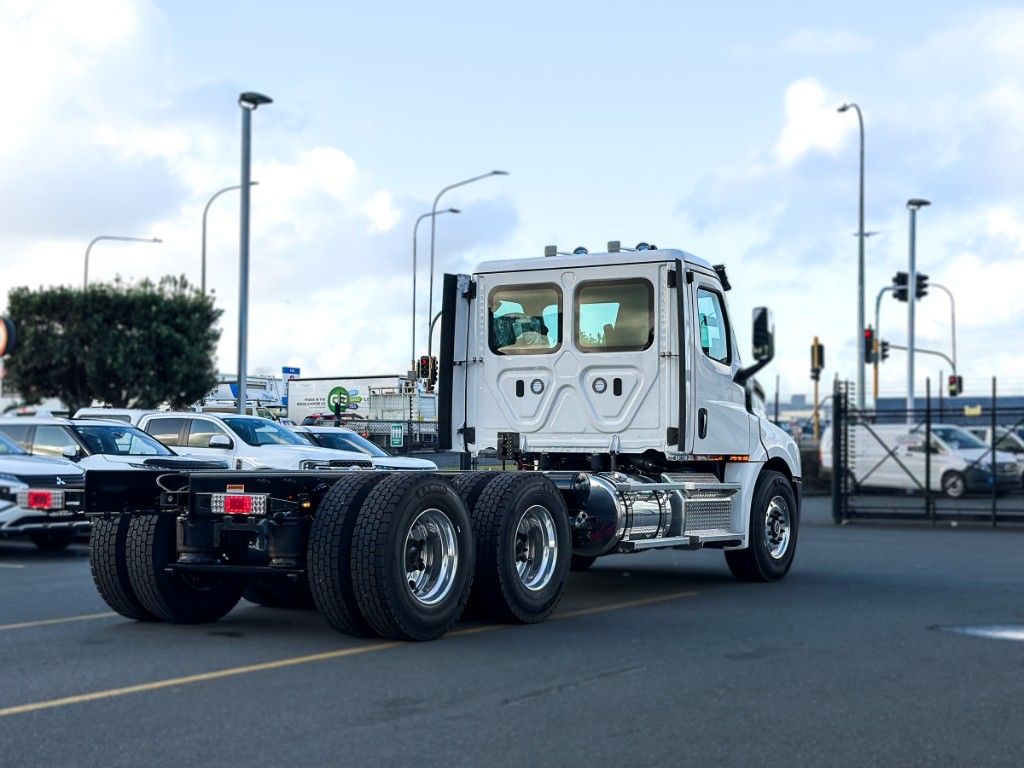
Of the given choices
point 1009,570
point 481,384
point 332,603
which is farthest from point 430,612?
point 1009,570

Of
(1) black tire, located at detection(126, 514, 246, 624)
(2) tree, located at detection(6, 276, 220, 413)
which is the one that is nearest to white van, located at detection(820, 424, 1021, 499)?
(1) black tire, located at detection(126, 514, 246, 624)

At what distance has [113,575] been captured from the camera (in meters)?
9.88

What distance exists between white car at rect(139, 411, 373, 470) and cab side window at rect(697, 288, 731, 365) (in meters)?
10.1

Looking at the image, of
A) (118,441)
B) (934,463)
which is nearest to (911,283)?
(934,463)

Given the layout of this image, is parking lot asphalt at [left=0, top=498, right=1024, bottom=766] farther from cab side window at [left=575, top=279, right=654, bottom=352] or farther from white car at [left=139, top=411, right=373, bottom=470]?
white car at [left=139, top=411, right=373, bottom=470]

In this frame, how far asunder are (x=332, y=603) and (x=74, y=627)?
221 cm

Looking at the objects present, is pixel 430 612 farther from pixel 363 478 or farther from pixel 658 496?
pixel 658 496

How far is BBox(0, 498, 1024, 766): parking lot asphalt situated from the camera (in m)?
6.02

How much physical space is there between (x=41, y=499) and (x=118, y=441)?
3.04 meters

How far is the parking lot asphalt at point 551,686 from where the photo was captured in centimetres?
602

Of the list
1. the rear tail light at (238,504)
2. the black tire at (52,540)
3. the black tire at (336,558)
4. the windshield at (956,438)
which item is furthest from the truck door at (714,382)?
the windshield at (956,438)

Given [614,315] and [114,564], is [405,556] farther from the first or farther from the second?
[614,315]

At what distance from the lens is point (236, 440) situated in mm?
22453

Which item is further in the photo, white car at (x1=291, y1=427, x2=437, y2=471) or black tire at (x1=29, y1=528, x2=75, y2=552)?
white car at (x1=291, y1=427, x2=437, y2=471)
